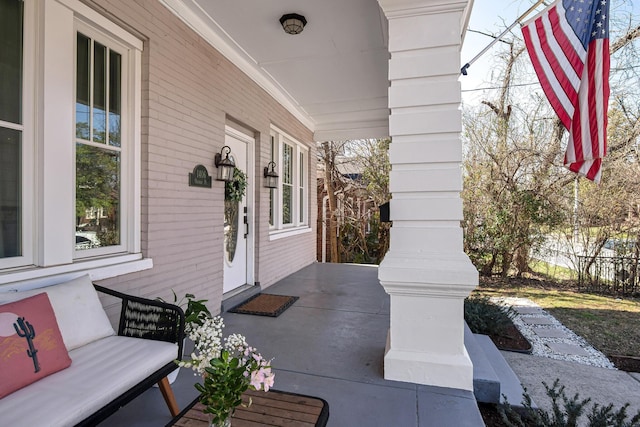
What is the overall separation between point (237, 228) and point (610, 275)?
6980mm

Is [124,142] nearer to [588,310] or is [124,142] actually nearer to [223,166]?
[223,166]

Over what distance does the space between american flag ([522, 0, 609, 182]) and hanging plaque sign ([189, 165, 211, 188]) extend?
9.46 feet

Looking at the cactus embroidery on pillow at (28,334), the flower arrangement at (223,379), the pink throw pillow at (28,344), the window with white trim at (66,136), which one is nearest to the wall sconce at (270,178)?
the window with white trim at (66,136)

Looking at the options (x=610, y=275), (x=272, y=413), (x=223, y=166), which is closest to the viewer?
(x=272, y=413)

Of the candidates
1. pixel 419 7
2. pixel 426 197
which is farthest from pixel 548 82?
pixel 426 197

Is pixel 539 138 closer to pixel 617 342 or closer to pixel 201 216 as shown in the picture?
pixel 617 342

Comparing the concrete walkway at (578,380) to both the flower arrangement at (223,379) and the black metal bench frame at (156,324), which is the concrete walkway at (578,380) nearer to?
the flower arrangement at (223,379)

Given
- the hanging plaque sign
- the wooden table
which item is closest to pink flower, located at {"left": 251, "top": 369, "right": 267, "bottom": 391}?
the wooden table

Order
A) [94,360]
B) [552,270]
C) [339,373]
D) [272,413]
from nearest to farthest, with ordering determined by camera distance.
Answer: [272,413] → [94,360] → [339,373] → [552,270]

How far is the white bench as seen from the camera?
1287 mm

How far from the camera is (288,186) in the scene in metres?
6.09

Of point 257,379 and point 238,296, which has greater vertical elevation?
point 257,379

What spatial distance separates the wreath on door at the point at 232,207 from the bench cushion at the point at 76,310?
2.11 m

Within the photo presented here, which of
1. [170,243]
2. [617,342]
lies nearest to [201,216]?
[170,243]
